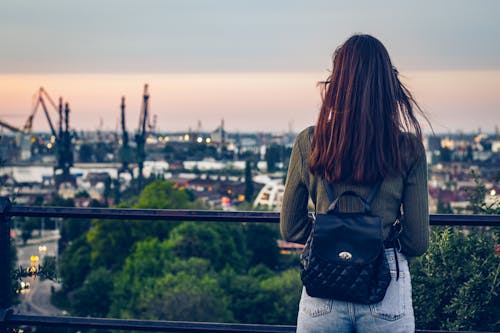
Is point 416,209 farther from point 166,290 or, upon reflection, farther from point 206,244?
point 206,244

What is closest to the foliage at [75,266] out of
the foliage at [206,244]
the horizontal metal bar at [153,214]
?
the foliage at [206,244]

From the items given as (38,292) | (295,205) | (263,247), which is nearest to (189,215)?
(295,205)

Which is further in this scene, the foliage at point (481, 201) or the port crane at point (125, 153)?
the port crane at point (125, 153)

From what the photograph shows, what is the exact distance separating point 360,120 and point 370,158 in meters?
0.12

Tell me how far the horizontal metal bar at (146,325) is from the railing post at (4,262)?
0.05 metres

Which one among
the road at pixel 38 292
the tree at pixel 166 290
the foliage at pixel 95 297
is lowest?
the road at pixel 38 292

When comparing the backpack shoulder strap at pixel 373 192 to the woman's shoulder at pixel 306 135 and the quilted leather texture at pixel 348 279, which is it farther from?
the woman's shoulder at pixel 306 135

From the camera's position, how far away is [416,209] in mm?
2256

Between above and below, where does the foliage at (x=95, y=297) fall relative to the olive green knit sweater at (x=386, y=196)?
below

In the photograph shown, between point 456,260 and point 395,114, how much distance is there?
176 centimetres

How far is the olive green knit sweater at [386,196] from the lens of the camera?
7.28ft

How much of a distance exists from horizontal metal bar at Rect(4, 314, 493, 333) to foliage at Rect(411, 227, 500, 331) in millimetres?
821

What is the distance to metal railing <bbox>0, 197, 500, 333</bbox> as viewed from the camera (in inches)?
118

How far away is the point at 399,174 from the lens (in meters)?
2.22
